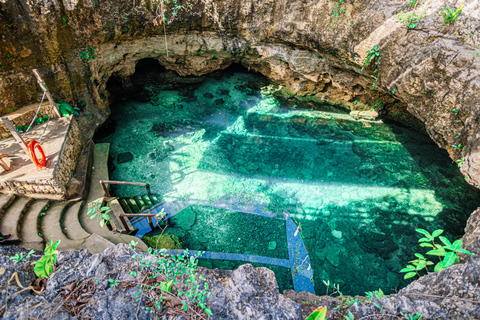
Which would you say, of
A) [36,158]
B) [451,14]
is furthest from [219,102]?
[451,14]

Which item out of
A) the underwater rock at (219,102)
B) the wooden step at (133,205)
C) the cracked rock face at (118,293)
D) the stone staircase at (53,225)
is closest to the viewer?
the cracked rock face at (118,293)

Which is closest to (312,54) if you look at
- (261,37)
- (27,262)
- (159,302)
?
(261,37)

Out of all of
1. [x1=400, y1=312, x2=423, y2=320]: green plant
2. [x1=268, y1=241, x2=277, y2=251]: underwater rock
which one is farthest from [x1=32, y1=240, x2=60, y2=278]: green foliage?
[x1=268, y1=241, x2=277, y2=251]: underwater rock

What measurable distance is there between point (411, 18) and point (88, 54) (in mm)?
8962

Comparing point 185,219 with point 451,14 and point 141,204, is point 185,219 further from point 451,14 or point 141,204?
point 451,14

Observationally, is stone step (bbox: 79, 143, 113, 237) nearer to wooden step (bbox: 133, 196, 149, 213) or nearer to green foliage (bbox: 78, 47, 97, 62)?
wooden step (bbox: 133, 196, 149, 213)

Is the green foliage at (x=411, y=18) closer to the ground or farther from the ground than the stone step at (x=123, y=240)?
farther from the ground

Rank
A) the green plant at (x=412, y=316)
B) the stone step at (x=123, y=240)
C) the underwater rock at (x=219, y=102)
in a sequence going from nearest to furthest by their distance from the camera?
the green plant at (x=412, y=316), the stone step at (x=123, y=240), the underwater rock at (x=219, y=102)

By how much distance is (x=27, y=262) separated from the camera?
3.07 metres

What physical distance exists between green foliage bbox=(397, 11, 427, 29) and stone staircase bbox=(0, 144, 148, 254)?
8266 millimetres

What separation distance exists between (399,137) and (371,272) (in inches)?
213

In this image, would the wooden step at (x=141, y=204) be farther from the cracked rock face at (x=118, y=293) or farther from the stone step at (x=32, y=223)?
the cracked rock face at (x=118, y=293)

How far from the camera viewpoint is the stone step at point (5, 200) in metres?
4.76

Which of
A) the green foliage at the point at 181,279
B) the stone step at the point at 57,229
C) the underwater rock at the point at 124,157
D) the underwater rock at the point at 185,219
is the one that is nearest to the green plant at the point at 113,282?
the green foliage at the point at 181,279
